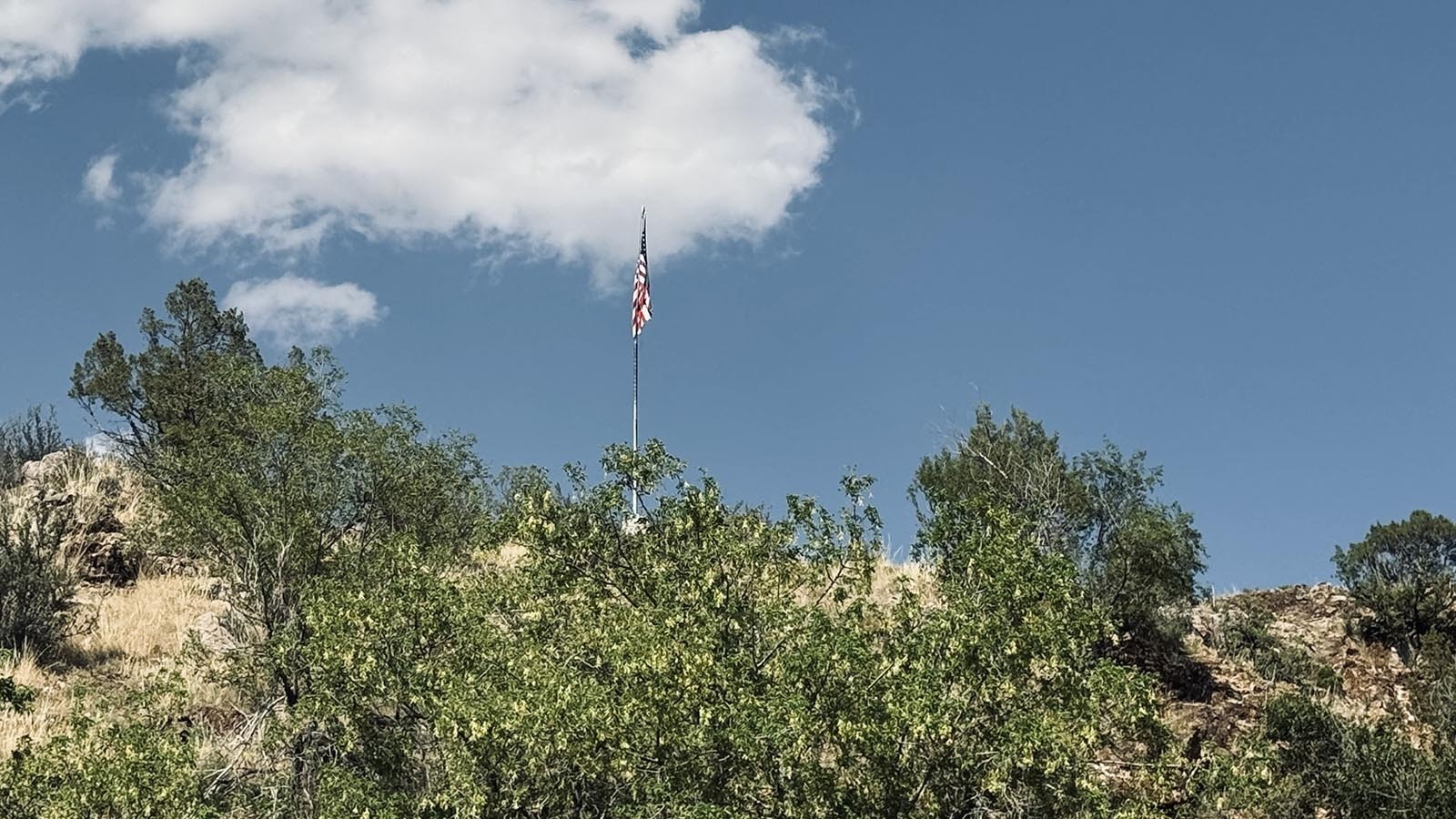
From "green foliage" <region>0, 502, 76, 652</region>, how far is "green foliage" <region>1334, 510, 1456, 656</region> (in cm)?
2744

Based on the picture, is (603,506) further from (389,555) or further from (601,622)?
(389,555)

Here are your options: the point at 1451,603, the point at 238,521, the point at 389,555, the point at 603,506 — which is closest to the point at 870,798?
the point at 603,506

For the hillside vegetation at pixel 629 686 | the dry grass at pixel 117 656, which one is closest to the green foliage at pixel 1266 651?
the hillside vegetation at pixel 629 686

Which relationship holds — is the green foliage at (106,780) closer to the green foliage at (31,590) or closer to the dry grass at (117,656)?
the dry grass at (117,656)

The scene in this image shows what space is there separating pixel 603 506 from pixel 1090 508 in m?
→ 17.1

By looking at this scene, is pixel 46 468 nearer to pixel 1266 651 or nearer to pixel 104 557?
pixel 104 557

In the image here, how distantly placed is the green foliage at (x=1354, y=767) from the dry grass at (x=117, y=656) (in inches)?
680

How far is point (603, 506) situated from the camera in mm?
14078

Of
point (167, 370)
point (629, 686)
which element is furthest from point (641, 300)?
point (629, 686)

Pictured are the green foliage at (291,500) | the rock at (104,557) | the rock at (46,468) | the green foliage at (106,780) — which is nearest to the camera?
the green foliage at (106,780)

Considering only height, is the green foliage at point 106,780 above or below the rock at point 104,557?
below

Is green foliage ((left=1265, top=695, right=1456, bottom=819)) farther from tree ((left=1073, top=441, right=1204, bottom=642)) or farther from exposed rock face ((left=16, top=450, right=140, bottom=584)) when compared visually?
exposed rock face ((left=16, top=450, right=140, bottom=584))

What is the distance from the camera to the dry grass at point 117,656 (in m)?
22.1

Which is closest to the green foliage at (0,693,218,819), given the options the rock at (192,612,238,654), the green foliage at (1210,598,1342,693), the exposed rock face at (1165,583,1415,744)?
the rock at (192,612,238,654)
